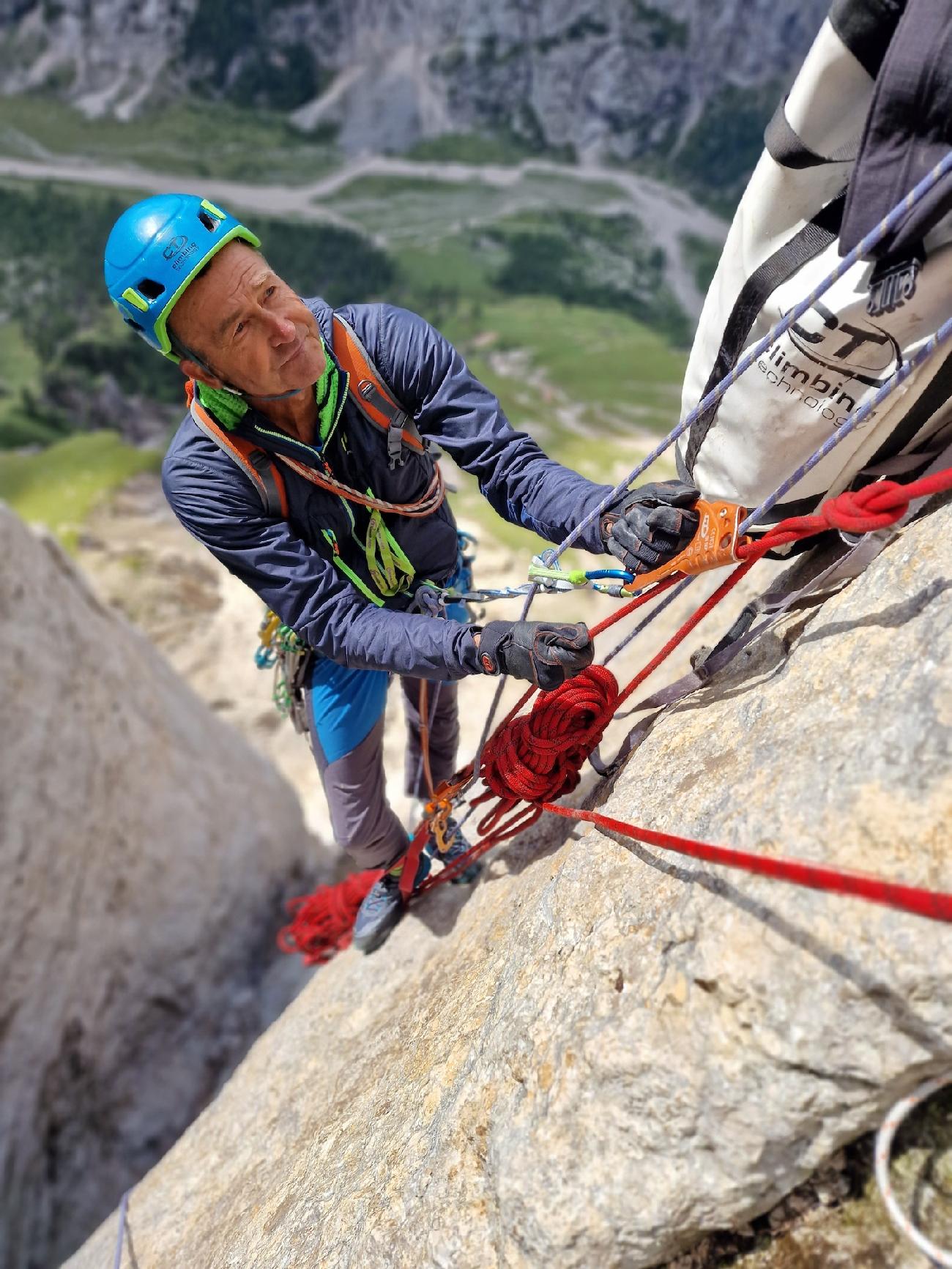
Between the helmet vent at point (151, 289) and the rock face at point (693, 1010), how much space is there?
217 cm

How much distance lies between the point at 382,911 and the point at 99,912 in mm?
3521

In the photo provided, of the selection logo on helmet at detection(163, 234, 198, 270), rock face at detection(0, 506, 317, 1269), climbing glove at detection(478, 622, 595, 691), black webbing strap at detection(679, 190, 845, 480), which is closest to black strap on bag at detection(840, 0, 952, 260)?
black webbing strap at detection(679, 190, 845, 480)

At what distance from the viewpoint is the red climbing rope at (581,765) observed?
1648mm

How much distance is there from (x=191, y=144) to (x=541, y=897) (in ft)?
324

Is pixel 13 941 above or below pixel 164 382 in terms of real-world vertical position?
above

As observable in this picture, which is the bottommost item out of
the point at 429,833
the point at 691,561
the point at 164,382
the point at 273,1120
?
the point at 164,382

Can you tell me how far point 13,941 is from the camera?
5.51 m

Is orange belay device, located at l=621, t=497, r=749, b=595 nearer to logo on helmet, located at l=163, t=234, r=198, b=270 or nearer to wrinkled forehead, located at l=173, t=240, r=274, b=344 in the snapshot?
wrinkled forehead, located at l=173, t=240, r=274, b=344

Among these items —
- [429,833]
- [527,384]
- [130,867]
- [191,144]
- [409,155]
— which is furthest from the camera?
[409,155]

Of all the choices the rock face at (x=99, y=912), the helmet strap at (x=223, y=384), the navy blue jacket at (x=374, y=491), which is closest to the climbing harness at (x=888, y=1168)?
the navy blue jacket at (x=374, y=491)

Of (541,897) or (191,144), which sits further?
(191,144)

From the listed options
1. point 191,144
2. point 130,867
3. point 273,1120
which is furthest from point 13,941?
point 191,144

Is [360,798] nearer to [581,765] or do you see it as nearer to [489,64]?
[581,765]

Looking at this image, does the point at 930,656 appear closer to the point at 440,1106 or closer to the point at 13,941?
the point at 440,1106
